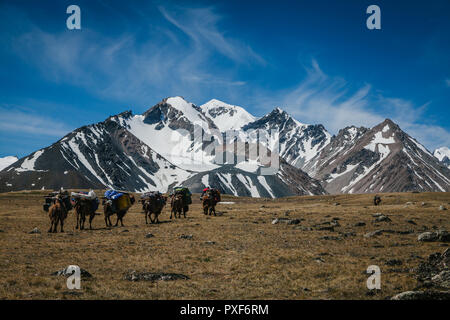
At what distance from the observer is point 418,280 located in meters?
14.5

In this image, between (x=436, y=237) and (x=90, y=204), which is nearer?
(x=436, y=237)

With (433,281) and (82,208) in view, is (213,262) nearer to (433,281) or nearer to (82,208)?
(433,281)

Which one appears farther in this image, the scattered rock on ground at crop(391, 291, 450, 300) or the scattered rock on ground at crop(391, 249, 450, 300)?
the scattered rock on ground at crop(391, 249, 450, 300)

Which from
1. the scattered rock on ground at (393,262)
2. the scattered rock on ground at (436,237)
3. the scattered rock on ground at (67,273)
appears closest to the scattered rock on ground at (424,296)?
the scattered rock on ground at (393,262)

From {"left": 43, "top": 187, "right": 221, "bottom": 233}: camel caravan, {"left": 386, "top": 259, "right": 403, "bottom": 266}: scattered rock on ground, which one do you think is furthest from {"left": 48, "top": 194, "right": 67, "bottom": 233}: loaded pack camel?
{"left": 386, "top": 259, "right": 403, "bottom": 266}: scattered rock on ground

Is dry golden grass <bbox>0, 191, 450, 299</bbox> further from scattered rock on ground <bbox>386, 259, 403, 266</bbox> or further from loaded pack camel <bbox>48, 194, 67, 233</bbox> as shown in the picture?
loaded pack camel <bbox>48, 194, 67, 233</bbox>

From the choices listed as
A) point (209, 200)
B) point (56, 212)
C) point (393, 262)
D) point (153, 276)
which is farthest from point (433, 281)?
point (209, 200)

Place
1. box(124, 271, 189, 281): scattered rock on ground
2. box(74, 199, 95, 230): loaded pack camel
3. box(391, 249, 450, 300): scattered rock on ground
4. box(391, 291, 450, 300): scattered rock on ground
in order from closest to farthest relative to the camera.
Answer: box(391, 291, 450, 300): scattered rock on ground, box(391, 249, 450, 300): scattered rock on ground, box(124, 271, 189, 281): scattered rock on ground, box(74, 199, 95, 230): loaded pack camel

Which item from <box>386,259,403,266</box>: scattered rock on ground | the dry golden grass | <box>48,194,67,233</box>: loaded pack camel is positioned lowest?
the dry golden grass

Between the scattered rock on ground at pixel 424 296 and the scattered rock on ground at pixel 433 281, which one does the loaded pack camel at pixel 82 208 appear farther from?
the scattered rock on ground at pixel 424 296

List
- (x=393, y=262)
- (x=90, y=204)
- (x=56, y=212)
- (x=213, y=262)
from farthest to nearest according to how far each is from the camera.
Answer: (x=90, y=204) → (x=56, y=212) → (x=213, y=262) → (x=393, y=262)
